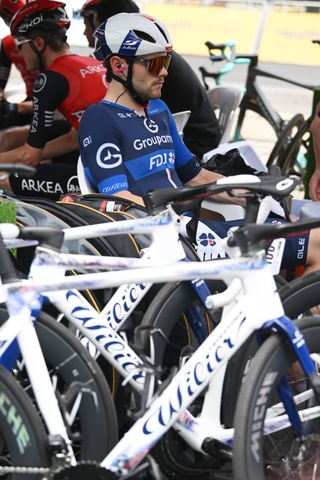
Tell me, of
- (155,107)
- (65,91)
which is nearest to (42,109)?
(65,91)

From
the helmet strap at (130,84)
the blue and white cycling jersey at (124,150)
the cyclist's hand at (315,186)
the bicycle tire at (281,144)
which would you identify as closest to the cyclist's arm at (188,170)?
the blue and white cycling jersey at (124,150)

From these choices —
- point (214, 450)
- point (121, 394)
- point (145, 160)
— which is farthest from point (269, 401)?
point (145, 160)

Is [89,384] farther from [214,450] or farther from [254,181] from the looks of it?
[254,181]

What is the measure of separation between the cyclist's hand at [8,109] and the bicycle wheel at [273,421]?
4229 millimetres

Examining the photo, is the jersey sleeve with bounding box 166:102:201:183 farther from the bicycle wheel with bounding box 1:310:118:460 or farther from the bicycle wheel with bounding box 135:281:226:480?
the bicycle wheel with bounding box 1:310:118:460

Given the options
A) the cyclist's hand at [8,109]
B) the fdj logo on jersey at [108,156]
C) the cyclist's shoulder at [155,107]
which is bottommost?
the cyclist's hand at [8,109]

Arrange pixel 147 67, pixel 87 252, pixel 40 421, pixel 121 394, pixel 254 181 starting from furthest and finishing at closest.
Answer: pixel 147 67, pixel 87 252, pixel 121 394, pixel 254 181, pixel 40 421

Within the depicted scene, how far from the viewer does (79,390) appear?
10.5 feet

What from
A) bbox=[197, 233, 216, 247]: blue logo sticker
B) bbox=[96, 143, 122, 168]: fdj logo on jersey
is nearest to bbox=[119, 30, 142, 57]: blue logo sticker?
bbox=[96, 143, 122, 168]: fdj logo on jersey

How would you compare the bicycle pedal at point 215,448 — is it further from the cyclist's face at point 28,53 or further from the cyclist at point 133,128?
the cyclist's face at point 28,53

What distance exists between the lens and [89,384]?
323 centimetres

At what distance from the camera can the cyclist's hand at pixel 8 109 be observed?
287 inches

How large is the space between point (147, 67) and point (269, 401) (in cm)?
197

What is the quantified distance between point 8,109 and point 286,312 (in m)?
4.12
